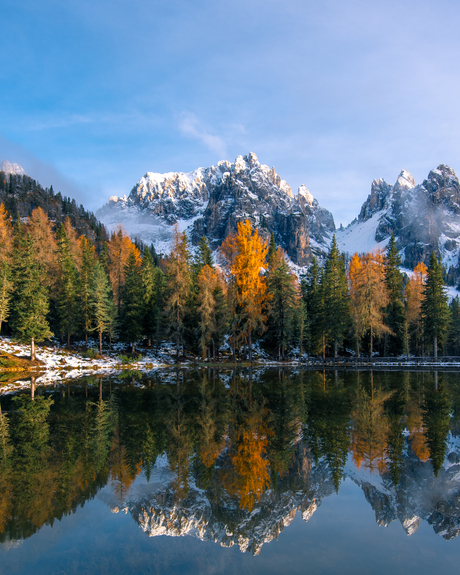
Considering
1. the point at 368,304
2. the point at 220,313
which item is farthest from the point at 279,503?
the point at 368,304

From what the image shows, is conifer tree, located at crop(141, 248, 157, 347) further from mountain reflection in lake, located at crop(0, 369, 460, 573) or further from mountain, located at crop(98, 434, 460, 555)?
mountain, located at crop(98, 434, 460, 555)

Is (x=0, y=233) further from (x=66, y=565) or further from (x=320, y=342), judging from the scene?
(x=66, y=565)

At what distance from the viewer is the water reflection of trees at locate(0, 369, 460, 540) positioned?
26.2 feet

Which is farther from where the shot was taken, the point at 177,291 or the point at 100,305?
the point at 100,305

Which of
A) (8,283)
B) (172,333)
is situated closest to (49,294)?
(8,283)

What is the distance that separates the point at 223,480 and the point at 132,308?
1611 inches

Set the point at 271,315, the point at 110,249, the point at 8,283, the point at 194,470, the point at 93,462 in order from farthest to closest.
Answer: the point at 110,249 → the point at 271,315 → the point at 8,283 → the point at 93,462 → the point at 194,470

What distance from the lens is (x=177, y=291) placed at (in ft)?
131

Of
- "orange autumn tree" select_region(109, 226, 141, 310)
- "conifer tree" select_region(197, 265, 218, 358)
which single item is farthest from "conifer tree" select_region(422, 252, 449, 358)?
"orange autumn tree" select_region(109, 226, 141, 310)

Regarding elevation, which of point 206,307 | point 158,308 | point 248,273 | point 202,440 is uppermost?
point 248,273

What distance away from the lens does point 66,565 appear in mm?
5625

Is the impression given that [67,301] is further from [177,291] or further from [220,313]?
[220,313]

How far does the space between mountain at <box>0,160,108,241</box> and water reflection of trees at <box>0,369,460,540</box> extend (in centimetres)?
12244

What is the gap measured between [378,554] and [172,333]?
36.0 meters
